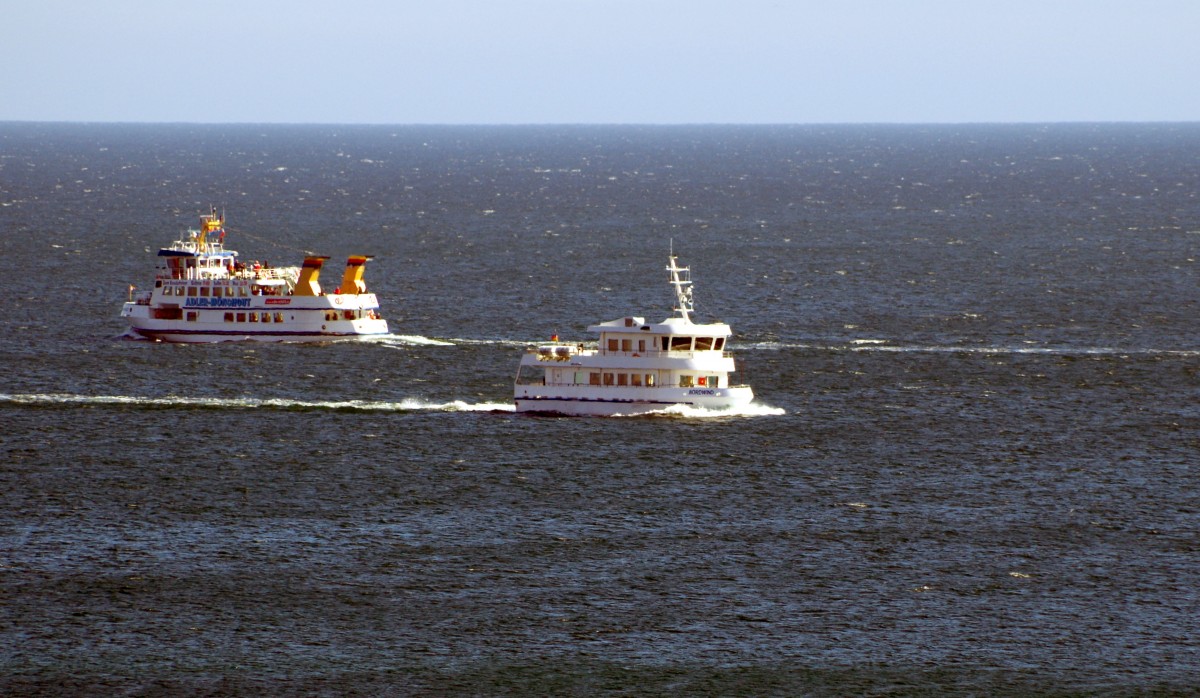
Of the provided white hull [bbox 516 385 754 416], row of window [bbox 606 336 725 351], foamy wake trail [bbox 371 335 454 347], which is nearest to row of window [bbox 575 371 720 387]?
white hull [bbox 516 385 754 416]

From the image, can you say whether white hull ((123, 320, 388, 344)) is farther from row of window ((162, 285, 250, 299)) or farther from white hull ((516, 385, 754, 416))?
white hull ((516, 385, 754, 416))

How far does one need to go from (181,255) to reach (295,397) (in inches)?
1307

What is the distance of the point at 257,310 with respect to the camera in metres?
144

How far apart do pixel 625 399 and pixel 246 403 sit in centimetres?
2321

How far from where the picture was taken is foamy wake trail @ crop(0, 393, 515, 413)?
113188 millimetres

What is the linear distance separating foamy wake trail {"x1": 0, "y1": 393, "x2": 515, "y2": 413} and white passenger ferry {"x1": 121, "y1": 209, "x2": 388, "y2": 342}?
26321 mm

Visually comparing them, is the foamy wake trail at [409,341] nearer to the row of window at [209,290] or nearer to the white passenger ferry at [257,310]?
the white passenger ferry at [257,310]

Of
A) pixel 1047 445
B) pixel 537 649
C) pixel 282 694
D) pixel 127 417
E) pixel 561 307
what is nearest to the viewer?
pixel 282 694

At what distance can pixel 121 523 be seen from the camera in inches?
3361

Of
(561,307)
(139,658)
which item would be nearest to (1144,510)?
(139,658)

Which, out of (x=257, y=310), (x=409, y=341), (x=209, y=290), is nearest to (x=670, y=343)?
(x=409, y=341)

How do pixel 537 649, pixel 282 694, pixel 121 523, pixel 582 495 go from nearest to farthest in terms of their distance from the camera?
pixel 282 694
pixel 537 649
pixel 121 523
pixel 582 495

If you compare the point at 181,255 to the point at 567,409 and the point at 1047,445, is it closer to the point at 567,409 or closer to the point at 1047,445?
the point at 567,409

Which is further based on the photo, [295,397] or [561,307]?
[561,307]
